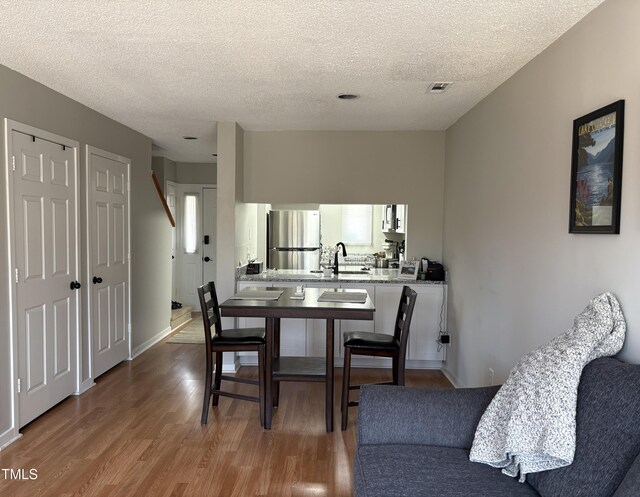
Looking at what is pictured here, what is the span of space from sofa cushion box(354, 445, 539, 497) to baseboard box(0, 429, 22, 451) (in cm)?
231

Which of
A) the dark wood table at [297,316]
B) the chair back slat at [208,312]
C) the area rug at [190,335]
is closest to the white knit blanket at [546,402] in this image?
the dark wood table at [297,316]

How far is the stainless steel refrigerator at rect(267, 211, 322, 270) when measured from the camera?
641 centimetres

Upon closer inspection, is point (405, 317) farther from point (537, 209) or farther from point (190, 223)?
point (190, 223)

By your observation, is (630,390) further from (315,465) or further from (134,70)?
(134,70)

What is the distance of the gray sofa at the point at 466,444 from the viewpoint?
1.46 meters

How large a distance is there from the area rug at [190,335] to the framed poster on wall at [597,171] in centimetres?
454

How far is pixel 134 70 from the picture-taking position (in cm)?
302

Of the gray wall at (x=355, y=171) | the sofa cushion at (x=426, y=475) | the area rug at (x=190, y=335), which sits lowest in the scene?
the area rug at (x=190, y=335)

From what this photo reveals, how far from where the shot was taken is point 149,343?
547 centimetres

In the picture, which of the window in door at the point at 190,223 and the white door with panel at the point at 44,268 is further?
the window in door at the point at 190,223

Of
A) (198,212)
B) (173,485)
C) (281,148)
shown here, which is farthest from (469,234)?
(198,212)

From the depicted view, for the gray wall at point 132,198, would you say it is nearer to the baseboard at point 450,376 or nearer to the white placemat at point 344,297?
the white placemat at point 344,297

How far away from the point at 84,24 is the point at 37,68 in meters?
0.92

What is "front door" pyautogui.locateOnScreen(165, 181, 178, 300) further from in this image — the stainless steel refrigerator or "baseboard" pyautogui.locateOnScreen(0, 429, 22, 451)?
"baseboard" pyautogui.locateOnScreen(0, 429, 22, 451)
